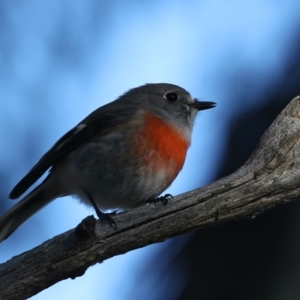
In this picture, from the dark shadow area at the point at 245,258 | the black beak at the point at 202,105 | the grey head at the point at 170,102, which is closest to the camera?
the dark shadow area at the point at 245,258

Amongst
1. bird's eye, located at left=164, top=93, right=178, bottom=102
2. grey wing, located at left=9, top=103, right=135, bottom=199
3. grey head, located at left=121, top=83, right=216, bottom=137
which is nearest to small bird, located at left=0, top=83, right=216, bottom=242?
grey wing, located at left=9, top=103, right=135, bottom=199

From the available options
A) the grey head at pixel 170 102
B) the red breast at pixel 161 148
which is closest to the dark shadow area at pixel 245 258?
the red breast at pixel 161 148

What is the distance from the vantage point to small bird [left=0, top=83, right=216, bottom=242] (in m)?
6.02

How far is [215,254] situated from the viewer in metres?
6.14

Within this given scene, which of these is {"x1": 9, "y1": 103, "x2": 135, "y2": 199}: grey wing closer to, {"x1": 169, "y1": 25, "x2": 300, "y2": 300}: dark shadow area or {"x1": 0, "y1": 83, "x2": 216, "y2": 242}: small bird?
{"x1": 0, "y1": 83, "x2": 216, "y2": 242}: small bird

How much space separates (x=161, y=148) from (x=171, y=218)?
1196mm

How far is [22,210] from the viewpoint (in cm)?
628

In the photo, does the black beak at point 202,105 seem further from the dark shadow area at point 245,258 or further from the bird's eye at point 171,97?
the dark shadow area at point 245,258

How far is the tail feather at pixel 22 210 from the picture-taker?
616 centimetres

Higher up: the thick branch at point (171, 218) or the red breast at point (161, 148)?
the red breast at point (161, 148)

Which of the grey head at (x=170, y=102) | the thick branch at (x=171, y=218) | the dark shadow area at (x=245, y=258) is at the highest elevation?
the grey head at (x=170, y=102)

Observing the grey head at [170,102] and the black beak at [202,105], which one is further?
the black beak at [202,105]

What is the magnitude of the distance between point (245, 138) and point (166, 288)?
5.47ft

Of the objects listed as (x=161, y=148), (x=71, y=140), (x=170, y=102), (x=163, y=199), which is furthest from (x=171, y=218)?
(x=170, y=102)
